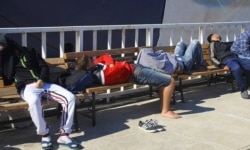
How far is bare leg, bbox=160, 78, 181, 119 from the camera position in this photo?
209 inches

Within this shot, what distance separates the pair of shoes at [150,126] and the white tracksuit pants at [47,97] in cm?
94

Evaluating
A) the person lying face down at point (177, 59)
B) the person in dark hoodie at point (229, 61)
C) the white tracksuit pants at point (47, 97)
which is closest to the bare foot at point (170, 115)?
the person lying face down at point (177, 59)

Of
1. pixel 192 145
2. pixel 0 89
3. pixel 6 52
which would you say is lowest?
pixel 192 145

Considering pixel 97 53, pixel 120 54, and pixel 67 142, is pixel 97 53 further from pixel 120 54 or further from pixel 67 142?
pixel 67 142

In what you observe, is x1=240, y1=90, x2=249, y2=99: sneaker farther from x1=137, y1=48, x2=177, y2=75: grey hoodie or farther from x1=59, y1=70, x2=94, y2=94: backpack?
x1=59, y1=70, x2=94, y2=94: backpack

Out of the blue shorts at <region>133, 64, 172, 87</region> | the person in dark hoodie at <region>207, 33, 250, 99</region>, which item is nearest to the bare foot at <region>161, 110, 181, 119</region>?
the blue shorts at <region>133, 64, 172, 87</region>

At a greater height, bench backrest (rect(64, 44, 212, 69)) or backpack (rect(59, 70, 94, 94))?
bench backrest (rect(64, 44, 212, 69))

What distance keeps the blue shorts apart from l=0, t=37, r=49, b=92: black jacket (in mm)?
1260

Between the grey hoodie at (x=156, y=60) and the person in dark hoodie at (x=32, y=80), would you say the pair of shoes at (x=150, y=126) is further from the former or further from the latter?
the person in dark hoodie at (x=32, y=80)

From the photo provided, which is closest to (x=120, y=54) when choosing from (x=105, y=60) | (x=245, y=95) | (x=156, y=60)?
(x=156, y=60)

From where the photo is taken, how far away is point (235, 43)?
688 centimetres

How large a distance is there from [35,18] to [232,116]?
3.97 metres

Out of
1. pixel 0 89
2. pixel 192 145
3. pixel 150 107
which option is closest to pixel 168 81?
pixel 150 107

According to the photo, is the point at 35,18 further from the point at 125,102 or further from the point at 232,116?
the point at 232,116
